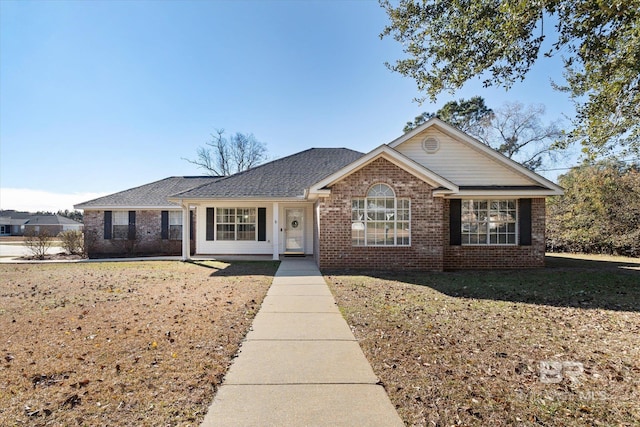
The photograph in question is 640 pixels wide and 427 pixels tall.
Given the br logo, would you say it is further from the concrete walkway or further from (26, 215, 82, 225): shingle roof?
(26, 215, 82, 225): shingle roof

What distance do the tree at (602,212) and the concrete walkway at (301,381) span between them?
66.1ft

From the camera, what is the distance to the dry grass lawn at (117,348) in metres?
3.21

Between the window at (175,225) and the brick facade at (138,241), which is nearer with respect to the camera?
the brick facade at (138,241)

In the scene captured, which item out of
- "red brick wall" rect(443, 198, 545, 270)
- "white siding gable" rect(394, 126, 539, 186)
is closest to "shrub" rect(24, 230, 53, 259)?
"white siding gable" rect(394, 126, 539, 186)

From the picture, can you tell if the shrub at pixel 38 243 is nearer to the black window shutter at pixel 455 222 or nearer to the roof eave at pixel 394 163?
the roof eave at pixel 394 163

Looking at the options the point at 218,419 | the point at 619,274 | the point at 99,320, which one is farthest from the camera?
the point at 619,274

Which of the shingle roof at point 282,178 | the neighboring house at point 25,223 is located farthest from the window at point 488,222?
the neighboring house at point 25,223

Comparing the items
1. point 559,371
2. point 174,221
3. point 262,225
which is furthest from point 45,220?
point 559,371

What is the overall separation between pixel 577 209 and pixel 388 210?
15103 millimetres

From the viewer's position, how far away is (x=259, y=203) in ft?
56.4

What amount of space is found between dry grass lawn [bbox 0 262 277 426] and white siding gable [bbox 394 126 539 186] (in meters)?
7.88

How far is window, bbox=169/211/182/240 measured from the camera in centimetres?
1893

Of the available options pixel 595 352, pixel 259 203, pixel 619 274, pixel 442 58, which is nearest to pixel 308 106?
pixel 259 203

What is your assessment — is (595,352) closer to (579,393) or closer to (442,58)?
(579,393)
